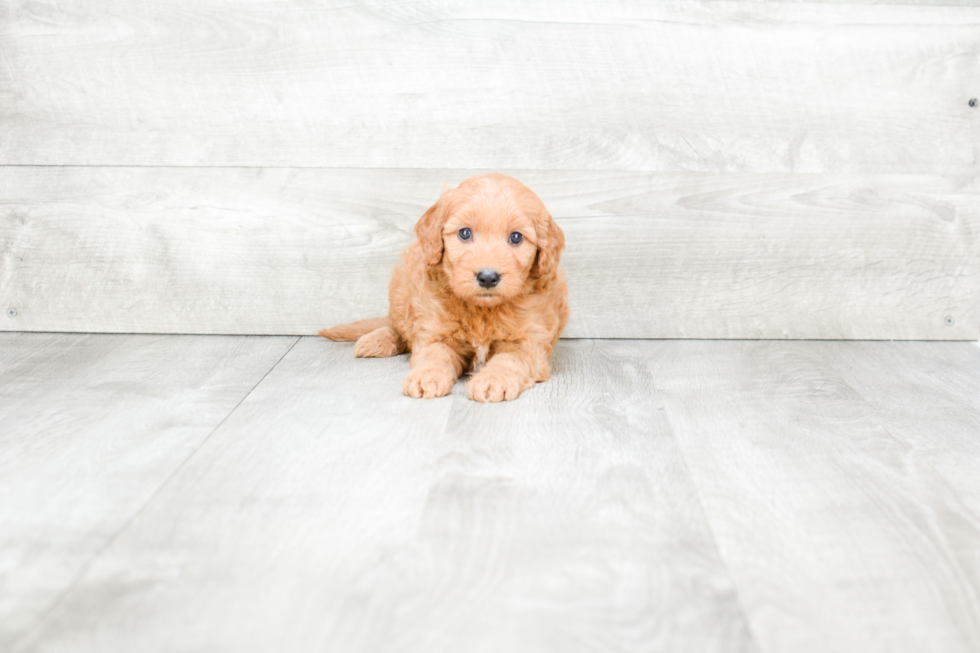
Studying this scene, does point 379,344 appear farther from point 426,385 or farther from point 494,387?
point 494,387

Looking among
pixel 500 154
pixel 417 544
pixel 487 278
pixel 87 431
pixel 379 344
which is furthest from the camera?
pixel 500 154

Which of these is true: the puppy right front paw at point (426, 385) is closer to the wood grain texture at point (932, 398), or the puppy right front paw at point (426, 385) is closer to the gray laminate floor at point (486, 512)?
the gray laminate floor at point (486, 512)

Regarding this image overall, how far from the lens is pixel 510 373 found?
2.11 meters

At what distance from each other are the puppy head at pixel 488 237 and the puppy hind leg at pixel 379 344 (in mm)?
490

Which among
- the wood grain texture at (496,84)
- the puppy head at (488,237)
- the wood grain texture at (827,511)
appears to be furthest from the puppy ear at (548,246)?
the wood grain texture at (496,84)

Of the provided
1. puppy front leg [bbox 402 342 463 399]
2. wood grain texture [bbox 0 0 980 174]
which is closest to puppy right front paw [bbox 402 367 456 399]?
puppy front leg [bbox 402 342 463 399]

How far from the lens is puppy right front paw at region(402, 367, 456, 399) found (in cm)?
206

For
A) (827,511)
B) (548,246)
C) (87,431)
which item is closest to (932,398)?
(827,511)

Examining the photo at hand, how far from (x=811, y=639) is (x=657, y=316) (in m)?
1.73

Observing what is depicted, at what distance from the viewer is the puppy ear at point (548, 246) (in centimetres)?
207

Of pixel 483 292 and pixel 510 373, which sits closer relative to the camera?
pixel 483 292

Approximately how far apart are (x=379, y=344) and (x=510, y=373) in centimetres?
57

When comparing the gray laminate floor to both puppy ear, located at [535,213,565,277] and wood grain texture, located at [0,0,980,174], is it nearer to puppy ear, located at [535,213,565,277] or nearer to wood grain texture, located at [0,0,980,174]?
puppy ear, located at [535,213,565,277]

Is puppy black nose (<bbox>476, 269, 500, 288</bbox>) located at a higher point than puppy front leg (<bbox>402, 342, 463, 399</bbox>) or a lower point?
higher
